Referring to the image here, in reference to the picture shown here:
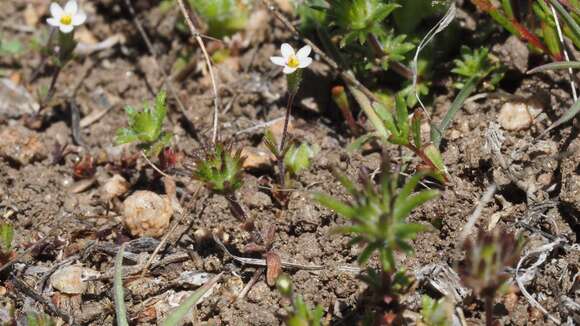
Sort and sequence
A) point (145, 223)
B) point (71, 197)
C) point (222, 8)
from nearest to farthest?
point (145, 223) < point (71, 197) < point (222, 8)

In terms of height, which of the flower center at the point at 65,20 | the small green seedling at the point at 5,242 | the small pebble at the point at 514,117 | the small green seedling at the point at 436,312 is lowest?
the small green seedling at the point at 5,242

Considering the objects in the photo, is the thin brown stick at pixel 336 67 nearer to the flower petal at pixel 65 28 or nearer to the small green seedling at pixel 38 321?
the flower petal at pixel 65 28

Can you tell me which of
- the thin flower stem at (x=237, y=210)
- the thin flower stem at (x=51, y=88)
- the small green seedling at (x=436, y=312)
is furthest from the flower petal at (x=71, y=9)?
the small green seedling at (x=436, y=312)

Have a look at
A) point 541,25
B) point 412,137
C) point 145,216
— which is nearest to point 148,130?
point 145,216

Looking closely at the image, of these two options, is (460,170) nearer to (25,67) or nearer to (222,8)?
(222,8)

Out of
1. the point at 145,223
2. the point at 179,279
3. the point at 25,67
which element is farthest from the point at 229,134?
the point at 25,67

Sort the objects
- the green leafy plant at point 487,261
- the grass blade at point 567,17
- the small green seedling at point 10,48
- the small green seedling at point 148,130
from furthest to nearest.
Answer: the small green seedling at point 10,48 < the small green seedling at point 148,130 < the grass blade at point 567,17 < the green leafy plant at point 487,261
